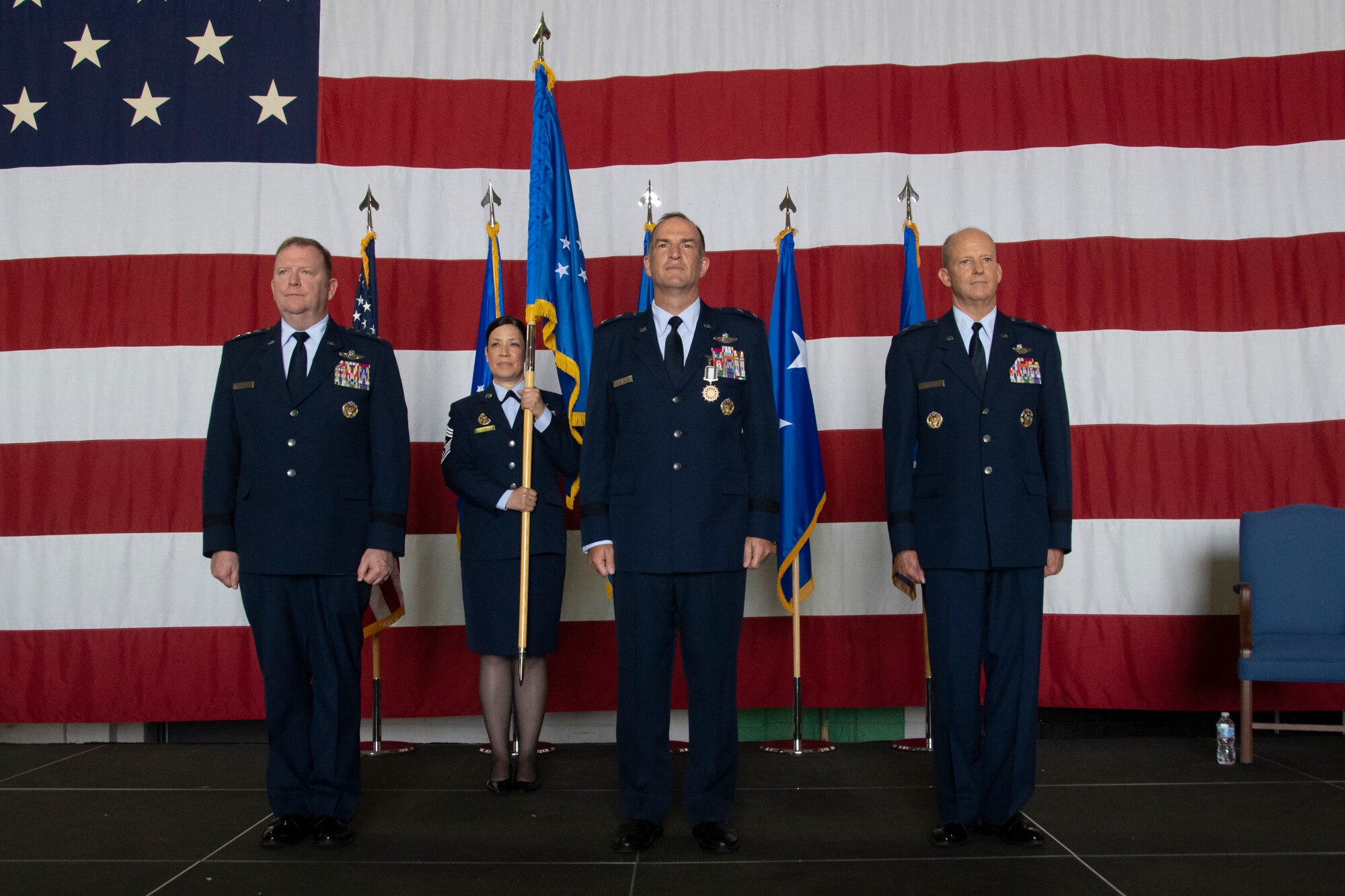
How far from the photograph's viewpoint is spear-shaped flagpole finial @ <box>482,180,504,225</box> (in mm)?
3908

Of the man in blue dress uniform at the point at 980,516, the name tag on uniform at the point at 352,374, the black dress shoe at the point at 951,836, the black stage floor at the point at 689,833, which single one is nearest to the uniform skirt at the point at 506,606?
the black stage floor at the point at 689,833

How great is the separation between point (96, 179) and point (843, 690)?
3555 mm

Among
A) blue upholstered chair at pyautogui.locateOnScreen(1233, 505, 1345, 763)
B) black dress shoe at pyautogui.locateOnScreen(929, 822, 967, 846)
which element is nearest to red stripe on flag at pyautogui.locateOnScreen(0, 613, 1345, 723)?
blue upholstered chair at pyautogui.locateOnScreen(1233, 505, 1345, 763)

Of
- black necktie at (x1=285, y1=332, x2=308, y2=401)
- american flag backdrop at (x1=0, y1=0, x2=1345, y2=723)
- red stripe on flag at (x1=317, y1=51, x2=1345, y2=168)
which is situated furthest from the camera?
red stripe on flag at (x1=317, y1=51, x2=1345, y2=168)

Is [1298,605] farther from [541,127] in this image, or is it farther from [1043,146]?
[541,127]

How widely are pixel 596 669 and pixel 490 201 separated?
71.3 inches

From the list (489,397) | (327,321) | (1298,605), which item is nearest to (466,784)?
(489,397)

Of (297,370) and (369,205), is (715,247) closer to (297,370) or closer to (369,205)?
(369,205)

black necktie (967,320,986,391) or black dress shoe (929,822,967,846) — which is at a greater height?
black necktie (967,320,986,391)

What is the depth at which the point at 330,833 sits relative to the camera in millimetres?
2695

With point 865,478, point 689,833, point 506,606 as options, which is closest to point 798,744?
point 865,478

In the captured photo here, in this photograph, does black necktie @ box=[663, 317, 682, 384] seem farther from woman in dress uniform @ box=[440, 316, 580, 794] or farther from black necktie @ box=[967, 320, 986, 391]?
black necktie @ box=[967, 320, 986, 391]

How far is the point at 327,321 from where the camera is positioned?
2.83 metres

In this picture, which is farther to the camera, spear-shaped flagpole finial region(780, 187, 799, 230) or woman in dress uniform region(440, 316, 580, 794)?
spear-shaped flagpole finial region(780, 187, 799, 230)
